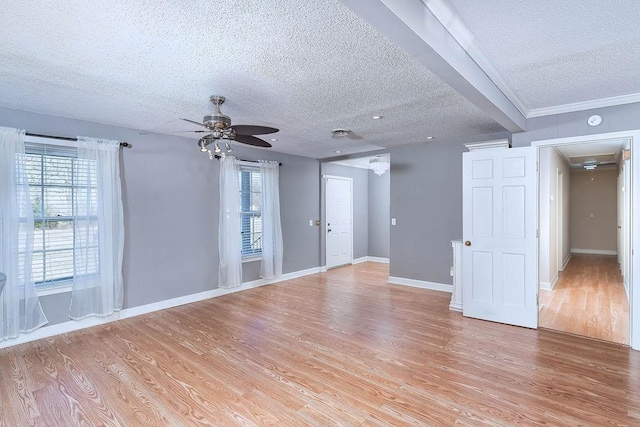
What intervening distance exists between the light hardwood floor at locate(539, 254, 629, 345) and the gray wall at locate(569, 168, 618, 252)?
2.43 metres

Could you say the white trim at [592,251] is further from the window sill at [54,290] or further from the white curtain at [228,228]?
the window sill at [54,290]

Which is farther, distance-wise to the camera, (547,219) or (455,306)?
(547,219)

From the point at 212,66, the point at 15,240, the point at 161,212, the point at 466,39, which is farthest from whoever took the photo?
the point at 161,212

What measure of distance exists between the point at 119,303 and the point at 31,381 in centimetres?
140

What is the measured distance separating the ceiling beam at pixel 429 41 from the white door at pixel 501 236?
1265 millimetres

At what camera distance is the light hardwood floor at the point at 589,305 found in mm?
3532

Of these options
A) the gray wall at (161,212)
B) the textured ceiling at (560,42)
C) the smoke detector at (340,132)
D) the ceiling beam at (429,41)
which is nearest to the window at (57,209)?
the gray wall at (161,212)

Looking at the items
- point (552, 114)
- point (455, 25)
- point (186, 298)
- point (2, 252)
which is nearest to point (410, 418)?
point (455, 25)

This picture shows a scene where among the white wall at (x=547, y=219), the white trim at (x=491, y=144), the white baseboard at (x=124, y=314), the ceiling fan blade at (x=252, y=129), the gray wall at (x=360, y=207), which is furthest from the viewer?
the gray wall at (x=360, y=207)

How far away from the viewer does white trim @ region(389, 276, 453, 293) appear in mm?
5215

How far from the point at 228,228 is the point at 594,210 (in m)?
9.59

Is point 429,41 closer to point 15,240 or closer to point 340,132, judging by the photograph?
point 340,132

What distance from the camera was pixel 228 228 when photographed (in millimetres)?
5078

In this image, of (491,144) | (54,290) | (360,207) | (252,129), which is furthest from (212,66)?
(360,207)
